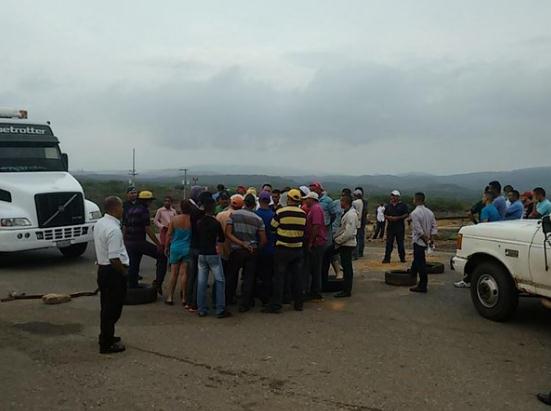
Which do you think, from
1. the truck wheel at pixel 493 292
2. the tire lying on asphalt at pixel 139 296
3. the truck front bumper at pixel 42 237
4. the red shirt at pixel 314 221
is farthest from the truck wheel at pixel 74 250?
the truck wheel at pixel 493 292

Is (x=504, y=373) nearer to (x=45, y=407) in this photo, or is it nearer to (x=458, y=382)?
(x=458, y=382)

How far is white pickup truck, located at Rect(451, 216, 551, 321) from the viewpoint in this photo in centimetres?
676

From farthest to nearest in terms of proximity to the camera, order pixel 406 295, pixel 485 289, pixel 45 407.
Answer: pixel 406 295
pixel 485 289
pixel 45 407

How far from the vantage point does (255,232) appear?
8.01 m

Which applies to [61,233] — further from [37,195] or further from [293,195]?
[293,195]

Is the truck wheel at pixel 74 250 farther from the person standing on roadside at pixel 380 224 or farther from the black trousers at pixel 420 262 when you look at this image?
the person standing on roadside at pixel 380 224

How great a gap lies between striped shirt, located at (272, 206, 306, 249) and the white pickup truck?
93.4 inches

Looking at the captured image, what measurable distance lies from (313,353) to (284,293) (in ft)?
8.24

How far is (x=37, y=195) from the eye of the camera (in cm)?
1148

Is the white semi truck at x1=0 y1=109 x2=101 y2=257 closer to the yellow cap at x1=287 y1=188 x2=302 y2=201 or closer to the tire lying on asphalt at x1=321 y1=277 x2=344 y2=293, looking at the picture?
the tire lying on asphalt at x1=321 y1=277 x2=344 y2=293

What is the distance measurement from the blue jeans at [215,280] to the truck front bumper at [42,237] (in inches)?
207

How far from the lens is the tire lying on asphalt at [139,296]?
27.6ft

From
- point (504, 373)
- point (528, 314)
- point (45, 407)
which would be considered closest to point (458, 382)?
point (504, 373)

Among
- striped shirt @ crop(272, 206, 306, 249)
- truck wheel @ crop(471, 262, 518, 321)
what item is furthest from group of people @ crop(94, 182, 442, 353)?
truck wheel @ crop(471, 262, 518, 321)
